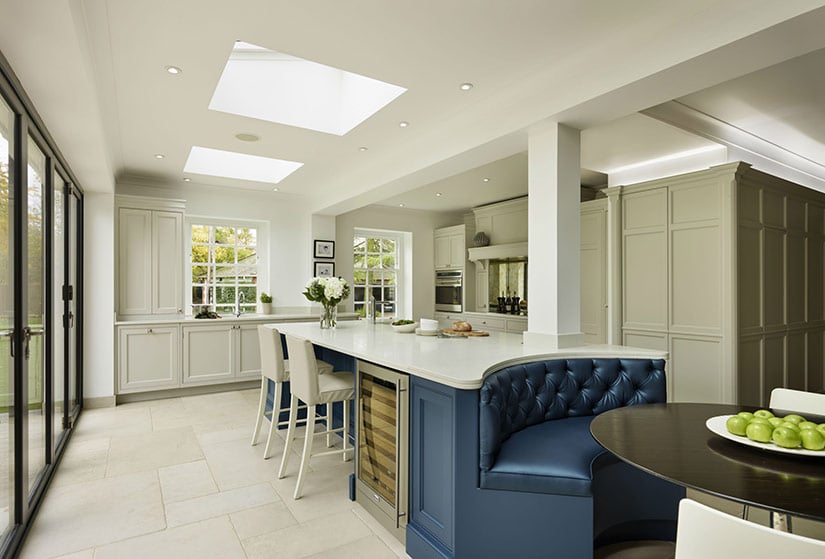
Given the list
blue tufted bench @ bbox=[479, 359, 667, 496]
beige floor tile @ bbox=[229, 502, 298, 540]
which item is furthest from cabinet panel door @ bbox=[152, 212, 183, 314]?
blue tufted bench @ bbox=[479, 359, 667, 496]

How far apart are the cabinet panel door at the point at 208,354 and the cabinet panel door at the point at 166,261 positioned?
39cm

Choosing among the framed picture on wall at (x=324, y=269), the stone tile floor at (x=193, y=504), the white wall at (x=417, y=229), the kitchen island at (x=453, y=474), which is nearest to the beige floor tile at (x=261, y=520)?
the stone tile floor at (x=193, y=504)

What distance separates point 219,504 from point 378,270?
5.28 metres

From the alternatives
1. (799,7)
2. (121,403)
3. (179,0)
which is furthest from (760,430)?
(121,403)

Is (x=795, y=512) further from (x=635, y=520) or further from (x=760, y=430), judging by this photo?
(x=635, y=520)

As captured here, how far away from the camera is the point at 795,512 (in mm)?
1117

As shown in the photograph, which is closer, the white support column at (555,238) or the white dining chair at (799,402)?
the white dining chair at (799,402)

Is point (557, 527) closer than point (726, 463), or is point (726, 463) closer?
point (726, 463)

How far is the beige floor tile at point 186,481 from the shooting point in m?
2.85

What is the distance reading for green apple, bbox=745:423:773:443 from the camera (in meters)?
1.50

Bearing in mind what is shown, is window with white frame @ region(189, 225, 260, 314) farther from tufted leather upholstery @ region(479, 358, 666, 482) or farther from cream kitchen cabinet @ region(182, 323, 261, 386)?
tufted leather upholstery @ region(479, 358, 666, 482)

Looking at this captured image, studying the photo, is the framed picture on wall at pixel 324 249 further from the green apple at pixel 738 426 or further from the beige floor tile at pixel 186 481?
the green apple at pixel 738 426

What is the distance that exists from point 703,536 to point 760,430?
2.32 feet

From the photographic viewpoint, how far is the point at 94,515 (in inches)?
102
